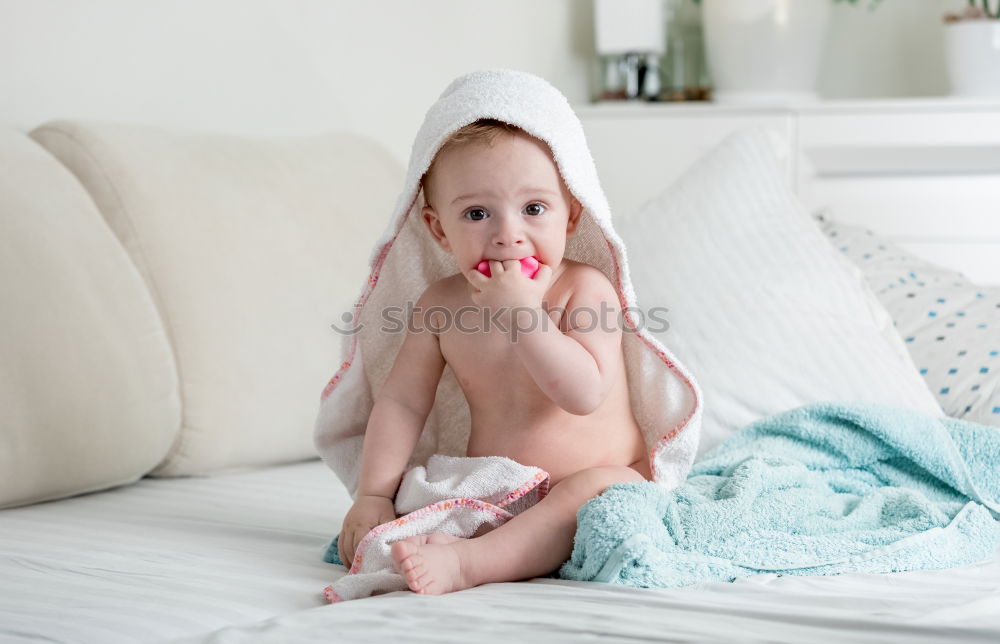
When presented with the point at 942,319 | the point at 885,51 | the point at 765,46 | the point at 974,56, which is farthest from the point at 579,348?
the point at 885,51

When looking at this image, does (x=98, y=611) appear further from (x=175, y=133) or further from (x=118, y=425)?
(x=175, y=133)

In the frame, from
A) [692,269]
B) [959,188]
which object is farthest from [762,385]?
[959,188]

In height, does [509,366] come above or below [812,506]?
above

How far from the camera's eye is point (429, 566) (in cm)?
93

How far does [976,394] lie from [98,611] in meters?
1.18

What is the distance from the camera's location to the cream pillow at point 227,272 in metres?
1.51

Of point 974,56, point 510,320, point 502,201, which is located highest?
point 974,56

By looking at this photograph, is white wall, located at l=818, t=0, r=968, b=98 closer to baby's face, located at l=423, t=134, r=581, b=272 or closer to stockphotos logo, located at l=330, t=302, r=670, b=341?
stockphotos logo, located at l=330, t=302, r=670, b=341

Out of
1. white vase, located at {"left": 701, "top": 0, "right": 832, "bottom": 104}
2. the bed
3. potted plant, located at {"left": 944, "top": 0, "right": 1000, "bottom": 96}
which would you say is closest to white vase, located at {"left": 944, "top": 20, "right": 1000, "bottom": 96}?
potted plant, located at {"left": 944, "top": 0, "right": 1000, "bottom": 96}

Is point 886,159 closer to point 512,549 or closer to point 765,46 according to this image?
point 765,46

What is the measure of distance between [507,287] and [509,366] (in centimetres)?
13

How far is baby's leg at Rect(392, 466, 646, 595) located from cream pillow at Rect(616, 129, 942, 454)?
1.55 feet

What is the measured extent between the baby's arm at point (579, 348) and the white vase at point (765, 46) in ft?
6.40

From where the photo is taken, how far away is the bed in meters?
0.80
